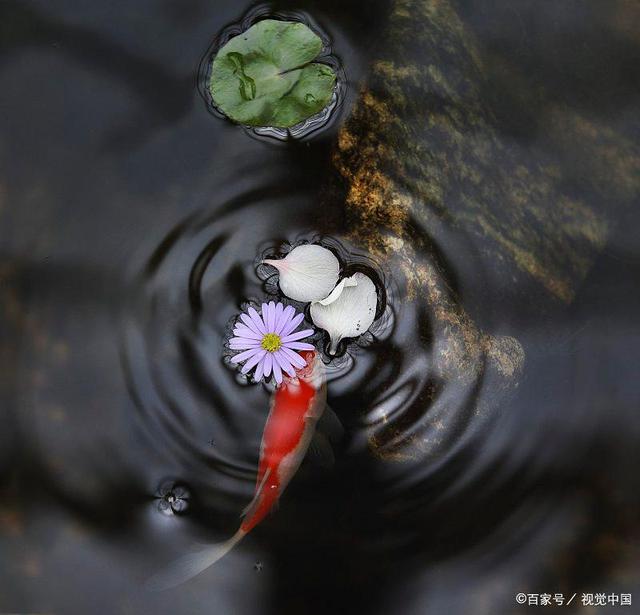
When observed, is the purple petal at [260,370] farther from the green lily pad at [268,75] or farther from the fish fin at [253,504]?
the green lily pad at [268,75]

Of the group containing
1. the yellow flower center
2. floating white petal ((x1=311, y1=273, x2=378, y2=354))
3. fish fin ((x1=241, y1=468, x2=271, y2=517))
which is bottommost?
fish fin ((x1=241, y1=468, x2=271, y2=517))

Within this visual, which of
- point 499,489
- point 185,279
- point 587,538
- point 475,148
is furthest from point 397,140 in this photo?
point 587,538

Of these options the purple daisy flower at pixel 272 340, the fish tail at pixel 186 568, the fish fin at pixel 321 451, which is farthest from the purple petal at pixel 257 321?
the fish tail at pixel 186 568

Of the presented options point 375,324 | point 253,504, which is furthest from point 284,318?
point 253,504

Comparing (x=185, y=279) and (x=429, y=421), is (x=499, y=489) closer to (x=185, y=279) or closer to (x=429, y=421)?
(x=429, y=421)

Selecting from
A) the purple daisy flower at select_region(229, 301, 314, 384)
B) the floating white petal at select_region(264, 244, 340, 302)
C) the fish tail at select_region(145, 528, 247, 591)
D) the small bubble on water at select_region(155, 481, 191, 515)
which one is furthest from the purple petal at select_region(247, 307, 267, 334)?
the fish tail at select_region(145, 528, 247, 591)

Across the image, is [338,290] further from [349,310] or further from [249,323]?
[249,323]

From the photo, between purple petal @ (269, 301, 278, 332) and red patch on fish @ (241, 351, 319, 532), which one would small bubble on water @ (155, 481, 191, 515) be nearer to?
red patch on fish @ (241, 351, 319, 532)
